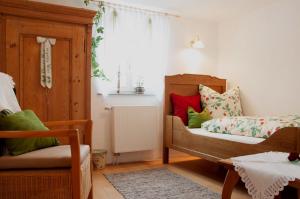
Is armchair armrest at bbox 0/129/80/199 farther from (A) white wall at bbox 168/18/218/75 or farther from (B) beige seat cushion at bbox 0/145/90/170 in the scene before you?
(A) white wall at bbox 168/18/218/75

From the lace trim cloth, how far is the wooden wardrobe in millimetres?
1451

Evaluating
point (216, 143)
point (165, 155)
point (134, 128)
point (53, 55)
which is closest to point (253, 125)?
point (216, 143)

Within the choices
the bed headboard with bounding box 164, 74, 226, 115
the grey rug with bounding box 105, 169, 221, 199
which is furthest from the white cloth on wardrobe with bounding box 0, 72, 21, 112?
the bed headboard with bounding box 164, 74, 226, 115

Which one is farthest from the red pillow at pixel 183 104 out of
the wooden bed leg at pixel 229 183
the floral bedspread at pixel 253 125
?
the wooden bed leg at pixel 229 183

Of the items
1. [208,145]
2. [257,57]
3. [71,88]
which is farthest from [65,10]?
[257,57]

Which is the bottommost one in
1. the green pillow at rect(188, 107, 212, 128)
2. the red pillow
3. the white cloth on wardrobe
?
the green pillow at rect(188, 107, 212, 128)

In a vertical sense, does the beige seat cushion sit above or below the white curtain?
below

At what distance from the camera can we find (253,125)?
235cm

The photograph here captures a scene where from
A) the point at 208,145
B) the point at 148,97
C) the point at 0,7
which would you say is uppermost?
the point at 0,7

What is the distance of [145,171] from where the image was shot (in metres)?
2.89

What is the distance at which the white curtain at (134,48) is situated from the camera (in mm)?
3178

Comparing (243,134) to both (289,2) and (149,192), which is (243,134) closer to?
(149,192)

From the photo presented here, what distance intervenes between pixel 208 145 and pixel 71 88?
4.65ft

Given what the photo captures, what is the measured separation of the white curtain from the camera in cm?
318
